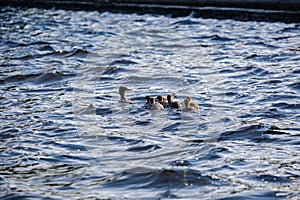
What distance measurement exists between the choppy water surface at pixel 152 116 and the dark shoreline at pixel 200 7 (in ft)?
2.75

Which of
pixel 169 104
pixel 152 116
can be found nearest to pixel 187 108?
pixel 169 104

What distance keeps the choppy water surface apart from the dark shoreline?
0.84 meters

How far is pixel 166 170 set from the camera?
27.8ft

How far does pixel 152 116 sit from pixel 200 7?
12.0 meters

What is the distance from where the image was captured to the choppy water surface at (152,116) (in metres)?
8.25

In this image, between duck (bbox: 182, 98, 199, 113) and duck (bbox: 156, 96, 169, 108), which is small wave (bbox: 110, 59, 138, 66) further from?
duck (bbox: 182, 98, 199, 113)

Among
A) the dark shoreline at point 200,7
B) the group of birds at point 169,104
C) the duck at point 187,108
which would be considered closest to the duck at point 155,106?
the group of birds at point 169,104

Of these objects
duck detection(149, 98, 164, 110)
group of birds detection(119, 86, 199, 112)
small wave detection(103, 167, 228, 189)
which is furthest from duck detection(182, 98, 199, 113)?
small wave detection(103, 167, 228, 189)

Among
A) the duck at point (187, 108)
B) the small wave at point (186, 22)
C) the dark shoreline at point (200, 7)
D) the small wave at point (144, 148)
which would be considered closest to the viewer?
the small wave at point (144, 148)

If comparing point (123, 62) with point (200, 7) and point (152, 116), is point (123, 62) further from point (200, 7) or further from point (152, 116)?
point (200, 7)

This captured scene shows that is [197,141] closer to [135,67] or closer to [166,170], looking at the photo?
[166,170]

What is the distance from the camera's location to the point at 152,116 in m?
11.0

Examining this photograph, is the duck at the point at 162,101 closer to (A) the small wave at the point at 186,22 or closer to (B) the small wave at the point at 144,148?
(B) the small wave at the point at 144,148

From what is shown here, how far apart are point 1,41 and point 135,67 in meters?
5.81
